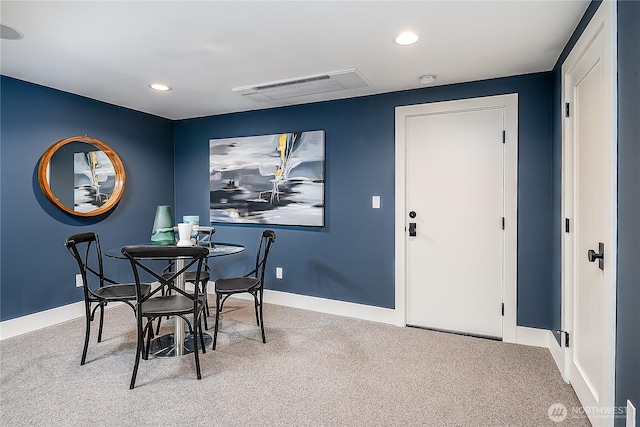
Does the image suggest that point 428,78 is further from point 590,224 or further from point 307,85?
point 590,224

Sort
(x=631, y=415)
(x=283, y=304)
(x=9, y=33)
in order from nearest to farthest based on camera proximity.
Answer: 1. (x=631, y=415)
2. (x=9, y=33)
3. (x=283, y=304)

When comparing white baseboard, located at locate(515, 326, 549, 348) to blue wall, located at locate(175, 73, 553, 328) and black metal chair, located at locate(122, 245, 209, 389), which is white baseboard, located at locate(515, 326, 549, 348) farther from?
black metal chair, located at locate(122, 245, 209, 389)

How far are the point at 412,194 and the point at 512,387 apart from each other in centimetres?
170

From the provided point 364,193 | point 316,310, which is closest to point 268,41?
point 364,193

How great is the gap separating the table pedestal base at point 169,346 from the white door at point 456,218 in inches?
75.3

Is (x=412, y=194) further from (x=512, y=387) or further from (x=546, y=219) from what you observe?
(x=512, y=387)

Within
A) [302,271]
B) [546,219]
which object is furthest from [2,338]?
[546,219]

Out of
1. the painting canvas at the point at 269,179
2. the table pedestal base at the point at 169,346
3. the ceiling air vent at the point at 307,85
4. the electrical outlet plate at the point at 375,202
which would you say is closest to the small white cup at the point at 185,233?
the table pedestal base at the point at 169,346

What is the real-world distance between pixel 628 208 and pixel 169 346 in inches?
117

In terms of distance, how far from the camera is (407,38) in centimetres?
228

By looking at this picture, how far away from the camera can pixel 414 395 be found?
→ 2.20 metres

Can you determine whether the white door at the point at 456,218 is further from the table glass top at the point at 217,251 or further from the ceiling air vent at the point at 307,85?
the table glass top at the point at 217,251

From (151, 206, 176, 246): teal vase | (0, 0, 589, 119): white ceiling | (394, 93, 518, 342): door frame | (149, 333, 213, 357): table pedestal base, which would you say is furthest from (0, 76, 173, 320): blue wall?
(394, 93, 518, 342): door frame

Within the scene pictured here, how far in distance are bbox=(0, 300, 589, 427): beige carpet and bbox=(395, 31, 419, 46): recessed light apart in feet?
7.12
